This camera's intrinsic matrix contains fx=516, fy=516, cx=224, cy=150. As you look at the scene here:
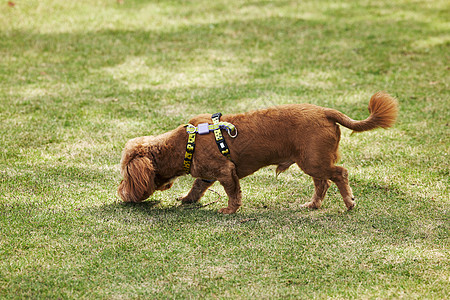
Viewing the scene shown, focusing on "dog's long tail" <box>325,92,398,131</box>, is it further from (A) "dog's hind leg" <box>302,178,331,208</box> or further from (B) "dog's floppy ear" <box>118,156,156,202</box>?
(B) "dog's floppy ear" <box>118,156,156,202</box>

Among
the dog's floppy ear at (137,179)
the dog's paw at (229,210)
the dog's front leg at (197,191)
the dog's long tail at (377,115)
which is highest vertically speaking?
the dog's long tail at (377,115)

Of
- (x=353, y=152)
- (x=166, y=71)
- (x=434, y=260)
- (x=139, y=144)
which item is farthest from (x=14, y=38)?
(x=434, y=260)

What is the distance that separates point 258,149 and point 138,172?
1.14 metres

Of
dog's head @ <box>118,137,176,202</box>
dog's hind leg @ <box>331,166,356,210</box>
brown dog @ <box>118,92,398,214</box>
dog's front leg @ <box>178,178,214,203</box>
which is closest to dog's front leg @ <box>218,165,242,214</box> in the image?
brown dog @ <box>118,92,398,214</box>

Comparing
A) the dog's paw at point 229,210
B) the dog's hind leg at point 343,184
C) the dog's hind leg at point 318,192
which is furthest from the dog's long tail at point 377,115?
the dog's paw at point 229,210

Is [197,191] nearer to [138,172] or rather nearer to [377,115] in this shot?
[138,172]

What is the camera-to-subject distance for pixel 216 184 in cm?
585

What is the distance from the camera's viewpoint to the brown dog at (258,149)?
15.6 feet

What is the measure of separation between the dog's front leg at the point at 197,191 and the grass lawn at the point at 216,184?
0.55 ft

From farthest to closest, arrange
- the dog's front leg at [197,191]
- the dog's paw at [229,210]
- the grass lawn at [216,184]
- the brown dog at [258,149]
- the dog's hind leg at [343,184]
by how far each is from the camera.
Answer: the dog's front leg at [197,191] → the dog's paw at [229,210] → the dog's hind leg at [343,184] → the brown dog at [258,149] → the grass lawn at [216,184]

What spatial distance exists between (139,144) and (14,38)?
22.2ft

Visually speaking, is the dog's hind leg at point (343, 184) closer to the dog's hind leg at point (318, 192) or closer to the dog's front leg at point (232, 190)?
the dog's hind leg at point (318, 192)

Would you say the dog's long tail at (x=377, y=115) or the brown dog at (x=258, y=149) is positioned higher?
the dog's long tail at (x=377, y=115)

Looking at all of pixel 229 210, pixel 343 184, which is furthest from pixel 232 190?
pixel 343 184
